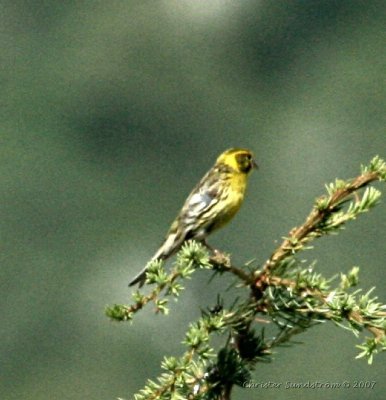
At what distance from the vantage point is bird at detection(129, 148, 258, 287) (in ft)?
7.68

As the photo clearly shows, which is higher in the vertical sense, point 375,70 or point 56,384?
point 375,70

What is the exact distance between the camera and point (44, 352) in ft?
26.0

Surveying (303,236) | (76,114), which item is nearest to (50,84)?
(76,114)

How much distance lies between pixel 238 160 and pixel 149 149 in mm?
7114

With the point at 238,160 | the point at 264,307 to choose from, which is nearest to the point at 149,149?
the point at 238,160

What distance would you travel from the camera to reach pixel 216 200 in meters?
2.43

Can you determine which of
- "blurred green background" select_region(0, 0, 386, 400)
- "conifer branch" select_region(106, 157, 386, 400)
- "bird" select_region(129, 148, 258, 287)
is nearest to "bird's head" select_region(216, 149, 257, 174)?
"bird" select_region(129, 148, 258, 287)

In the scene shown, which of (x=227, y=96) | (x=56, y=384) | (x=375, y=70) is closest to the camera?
(x=56, y=384)

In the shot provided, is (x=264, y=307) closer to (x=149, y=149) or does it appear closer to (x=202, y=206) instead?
(x=202, y=206)

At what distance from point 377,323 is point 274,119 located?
26.2ft

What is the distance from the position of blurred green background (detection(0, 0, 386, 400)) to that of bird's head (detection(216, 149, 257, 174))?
2.75 m

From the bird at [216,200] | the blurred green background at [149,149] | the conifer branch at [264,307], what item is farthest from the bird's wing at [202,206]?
the blurred green background at [149,149]

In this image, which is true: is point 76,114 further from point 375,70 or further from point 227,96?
point 375,70

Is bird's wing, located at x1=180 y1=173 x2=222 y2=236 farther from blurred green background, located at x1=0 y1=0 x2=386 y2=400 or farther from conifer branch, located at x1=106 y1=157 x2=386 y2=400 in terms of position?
blurred green background, located at x1=0 y1=0 x2=386 y2=400
